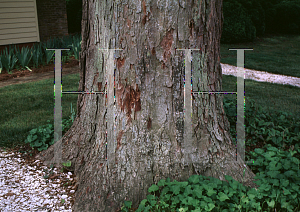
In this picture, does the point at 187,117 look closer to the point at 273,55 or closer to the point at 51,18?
the point at 273,55

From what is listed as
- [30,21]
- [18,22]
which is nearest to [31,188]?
[18,22]

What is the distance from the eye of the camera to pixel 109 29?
2354 mm

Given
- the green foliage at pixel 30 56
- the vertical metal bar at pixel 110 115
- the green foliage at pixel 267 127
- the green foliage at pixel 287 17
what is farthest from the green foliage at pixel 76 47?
A: the green foliage at pixel 287 17

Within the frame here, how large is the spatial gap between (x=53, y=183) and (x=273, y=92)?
4.72 meters

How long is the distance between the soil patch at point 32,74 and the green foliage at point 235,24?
25.5ft

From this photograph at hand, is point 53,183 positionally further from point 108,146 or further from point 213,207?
point 213,207

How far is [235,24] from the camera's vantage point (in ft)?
44.5

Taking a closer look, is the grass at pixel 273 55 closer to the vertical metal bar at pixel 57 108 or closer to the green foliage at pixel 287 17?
the green foliage at pixel 287 17

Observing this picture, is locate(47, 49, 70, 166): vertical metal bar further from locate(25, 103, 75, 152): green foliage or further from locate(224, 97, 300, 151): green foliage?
locate(224, 97, 300, 151): green foliage

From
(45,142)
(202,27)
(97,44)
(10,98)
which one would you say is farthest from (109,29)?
(10,98)

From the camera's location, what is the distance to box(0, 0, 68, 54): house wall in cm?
1030

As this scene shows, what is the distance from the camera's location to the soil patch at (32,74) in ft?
22.5


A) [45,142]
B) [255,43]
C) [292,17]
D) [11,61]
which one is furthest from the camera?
[292,17]

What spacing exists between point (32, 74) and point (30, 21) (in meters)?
4.33
